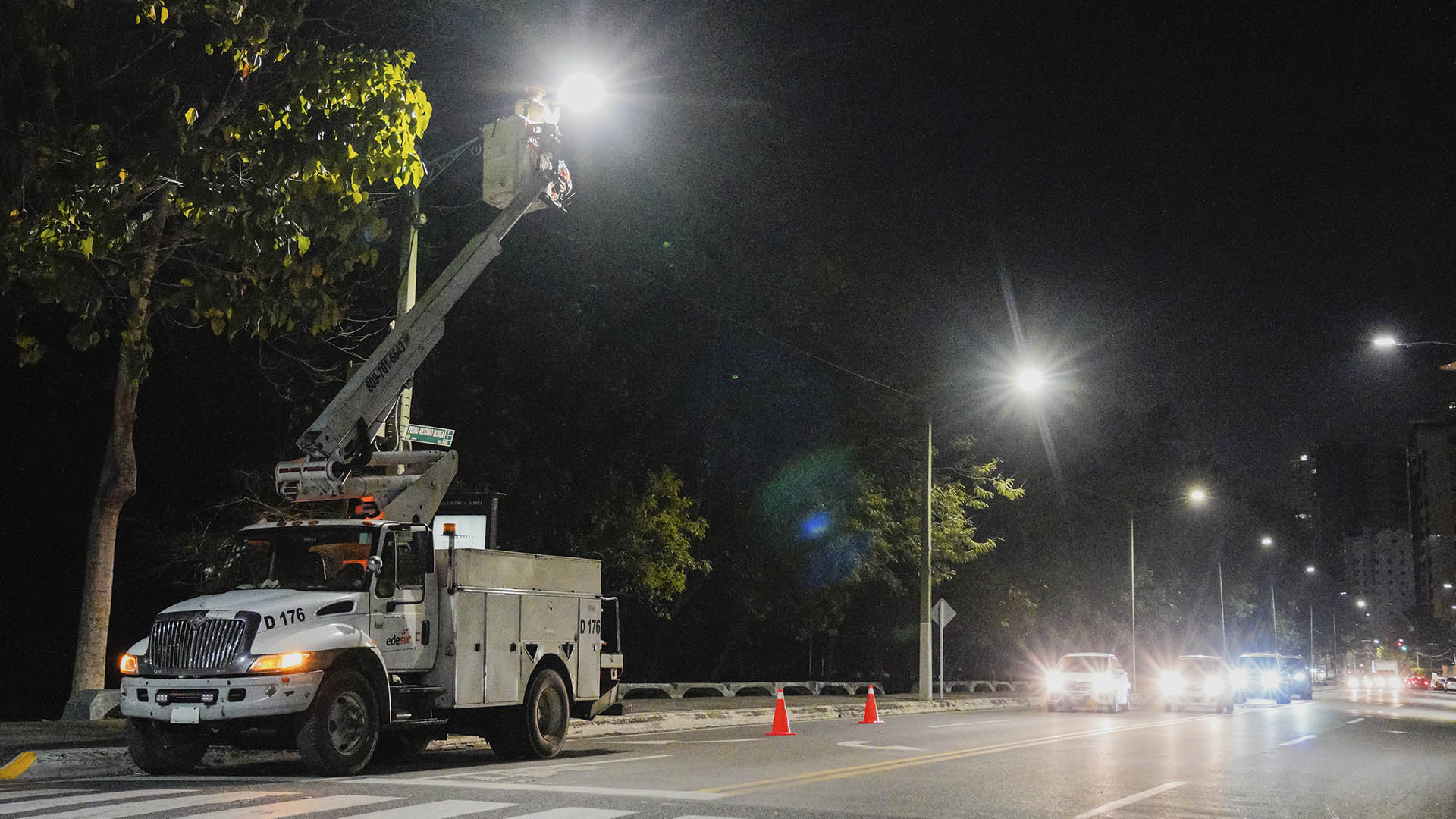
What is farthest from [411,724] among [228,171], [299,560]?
[228,171]

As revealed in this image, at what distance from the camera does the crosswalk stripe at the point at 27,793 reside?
10.6m

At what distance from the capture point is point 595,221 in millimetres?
28031

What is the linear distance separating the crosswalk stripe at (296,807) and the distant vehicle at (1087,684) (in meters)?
25.9

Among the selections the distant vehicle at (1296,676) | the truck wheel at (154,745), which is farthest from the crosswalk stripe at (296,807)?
the distant vehicle at (1296,676)

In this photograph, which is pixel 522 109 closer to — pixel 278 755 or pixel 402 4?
pixel 402 4

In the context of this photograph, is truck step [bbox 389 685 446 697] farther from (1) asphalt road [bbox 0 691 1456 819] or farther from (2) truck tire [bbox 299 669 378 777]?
(1) asphalt road [bbox 0 691 1456 819]

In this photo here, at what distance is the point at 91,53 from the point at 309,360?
9789 mm

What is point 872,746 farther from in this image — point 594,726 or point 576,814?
point 576,814

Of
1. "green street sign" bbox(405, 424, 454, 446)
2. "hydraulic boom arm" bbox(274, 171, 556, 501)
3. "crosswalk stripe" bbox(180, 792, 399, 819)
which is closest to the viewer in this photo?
"crosswalk stripe" bbox(180, 792, 399, 819)

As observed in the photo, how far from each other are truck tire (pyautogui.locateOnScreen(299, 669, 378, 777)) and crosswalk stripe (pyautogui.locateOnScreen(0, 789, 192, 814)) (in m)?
1.34

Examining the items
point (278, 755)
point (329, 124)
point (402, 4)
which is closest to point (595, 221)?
point (402, 4)

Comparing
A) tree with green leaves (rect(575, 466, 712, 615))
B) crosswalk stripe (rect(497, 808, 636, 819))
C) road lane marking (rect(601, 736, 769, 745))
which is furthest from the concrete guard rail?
crosswalk stripe (rect(497, 808, 636, 819))

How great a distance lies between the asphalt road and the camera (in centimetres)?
1028

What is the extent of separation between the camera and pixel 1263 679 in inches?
1922
